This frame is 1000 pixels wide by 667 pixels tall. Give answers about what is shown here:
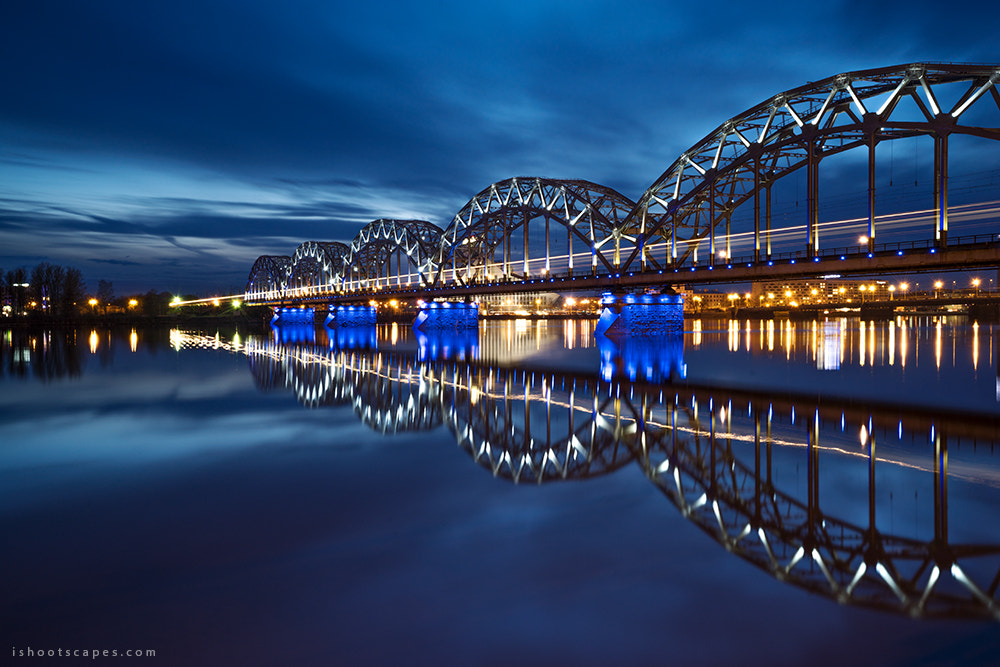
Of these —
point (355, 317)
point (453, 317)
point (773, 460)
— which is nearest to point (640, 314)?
point (453, 317)

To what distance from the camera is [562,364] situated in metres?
37.7

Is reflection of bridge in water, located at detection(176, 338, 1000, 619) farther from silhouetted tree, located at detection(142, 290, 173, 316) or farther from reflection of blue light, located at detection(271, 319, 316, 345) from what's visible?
silhouetted tree, located at detection(142, 290, 173, 316)

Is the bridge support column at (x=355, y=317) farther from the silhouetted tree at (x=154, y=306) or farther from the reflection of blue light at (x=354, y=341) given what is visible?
the silhouetted tree at (x=154, y=306)

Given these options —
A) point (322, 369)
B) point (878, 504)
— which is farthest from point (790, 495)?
point (322, 369)

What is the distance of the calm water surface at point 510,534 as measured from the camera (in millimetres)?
5832

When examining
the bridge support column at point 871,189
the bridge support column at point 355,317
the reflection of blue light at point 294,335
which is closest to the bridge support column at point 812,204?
the bridge support column at point 871,189

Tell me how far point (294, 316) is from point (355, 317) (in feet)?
136

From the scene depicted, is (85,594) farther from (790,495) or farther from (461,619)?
(790,495)

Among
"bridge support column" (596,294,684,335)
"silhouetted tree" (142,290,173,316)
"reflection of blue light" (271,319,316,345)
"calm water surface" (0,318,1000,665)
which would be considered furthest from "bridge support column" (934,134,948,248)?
"silhouetted tree" (142,290,173,316)

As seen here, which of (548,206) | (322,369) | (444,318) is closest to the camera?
(322,369)

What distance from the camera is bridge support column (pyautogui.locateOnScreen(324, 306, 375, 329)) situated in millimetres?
126562

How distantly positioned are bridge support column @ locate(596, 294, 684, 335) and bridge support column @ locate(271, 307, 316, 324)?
10433cm

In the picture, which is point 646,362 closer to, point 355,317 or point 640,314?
point 640,314

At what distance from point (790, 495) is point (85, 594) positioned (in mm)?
10314
